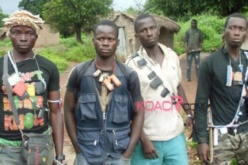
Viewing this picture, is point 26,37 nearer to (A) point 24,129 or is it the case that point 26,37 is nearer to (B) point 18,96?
(B) point 18,96

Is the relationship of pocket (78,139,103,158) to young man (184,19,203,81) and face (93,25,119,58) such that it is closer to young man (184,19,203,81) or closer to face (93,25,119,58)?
face (93,25,119,58)

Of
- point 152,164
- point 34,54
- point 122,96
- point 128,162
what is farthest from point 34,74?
point 152,164

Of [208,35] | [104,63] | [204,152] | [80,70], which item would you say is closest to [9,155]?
[80,70]

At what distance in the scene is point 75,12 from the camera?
25.1 meters

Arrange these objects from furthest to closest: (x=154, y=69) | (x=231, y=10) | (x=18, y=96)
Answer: (x=231, y=10)
(x=154, y=69)
(x=18, y=96)

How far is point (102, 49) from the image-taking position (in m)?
3.03

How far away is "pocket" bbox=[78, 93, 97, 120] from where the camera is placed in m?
2.99

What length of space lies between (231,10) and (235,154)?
9895mm

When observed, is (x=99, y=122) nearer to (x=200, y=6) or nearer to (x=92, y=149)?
(x=92, y=149)

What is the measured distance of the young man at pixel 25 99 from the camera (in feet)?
9.49

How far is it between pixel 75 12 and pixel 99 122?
74.5 feet

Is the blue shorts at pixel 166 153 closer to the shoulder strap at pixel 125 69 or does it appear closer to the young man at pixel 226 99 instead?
the young man at pixel 226 99

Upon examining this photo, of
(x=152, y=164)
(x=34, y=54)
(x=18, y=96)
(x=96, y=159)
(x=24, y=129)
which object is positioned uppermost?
(x=34, y=54)

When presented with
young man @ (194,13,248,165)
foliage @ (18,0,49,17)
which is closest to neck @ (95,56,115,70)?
young man @ (194,13,248,165)
